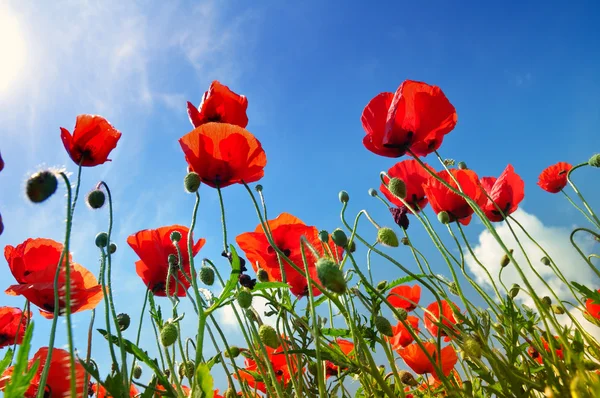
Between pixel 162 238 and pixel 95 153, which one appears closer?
pixel 95 153

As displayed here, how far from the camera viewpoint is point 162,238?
2.07 m

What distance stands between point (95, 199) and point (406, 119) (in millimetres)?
1306

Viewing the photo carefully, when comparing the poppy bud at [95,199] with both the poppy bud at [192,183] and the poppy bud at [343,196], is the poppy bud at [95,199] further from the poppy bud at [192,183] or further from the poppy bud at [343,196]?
the poppy bud at [343,196]

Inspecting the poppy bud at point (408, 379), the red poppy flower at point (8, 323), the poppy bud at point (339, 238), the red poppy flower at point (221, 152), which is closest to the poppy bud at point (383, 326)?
the poppy bud at point (339, 238)

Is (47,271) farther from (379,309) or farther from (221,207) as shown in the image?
(379,309)

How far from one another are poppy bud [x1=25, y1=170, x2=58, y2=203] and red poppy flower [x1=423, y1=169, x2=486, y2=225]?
5.24 feet

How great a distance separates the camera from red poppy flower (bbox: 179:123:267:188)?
5.63 feet

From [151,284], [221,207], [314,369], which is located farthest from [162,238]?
[314,369]

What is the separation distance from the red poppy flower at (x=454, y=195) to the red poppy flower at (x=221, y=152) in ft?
2.77

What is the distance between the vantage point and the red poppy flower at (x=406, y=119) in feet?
6.14

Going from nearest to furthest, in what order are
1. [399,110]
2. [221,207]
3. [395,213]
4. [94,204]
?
[221,207] → [94,204] → [399,110] → [395,213]

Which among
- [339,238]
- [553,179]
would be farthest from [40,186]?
[553,179]

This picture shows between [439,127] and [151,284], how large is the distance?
149 centimetres

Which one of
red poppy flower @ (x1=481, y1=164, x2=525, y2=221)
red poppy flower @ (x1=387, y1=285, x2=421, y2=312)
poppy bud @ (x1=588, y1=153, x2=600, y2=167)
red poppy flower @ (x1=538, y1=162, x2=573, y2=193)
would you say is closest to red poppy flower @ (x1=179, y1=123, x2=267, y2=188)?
red poppy flower @ (x1=481, y1=164, x2=525, y2=221)
